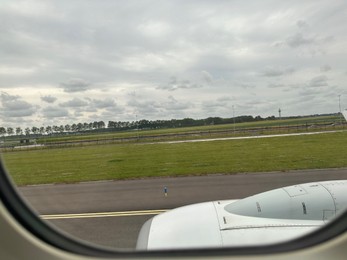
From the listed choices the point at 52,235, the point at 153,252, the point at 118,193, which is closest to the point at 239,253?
the point at 153,252

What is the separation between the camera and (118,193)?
22.2 feet

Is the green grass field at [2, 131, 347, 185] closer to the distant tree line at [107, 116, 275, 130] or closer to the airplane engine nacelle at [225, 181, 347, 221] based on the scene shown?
the distant tree line at [107, 116, 275, 130]

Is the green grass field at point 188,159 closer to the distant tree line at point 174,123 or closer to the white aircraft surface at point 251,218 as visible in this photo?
the distant tree line at point 174,123

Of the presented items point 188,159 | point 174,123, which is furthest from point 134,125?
point 188,159

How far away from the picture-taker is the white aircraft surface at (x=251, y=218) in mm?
1726

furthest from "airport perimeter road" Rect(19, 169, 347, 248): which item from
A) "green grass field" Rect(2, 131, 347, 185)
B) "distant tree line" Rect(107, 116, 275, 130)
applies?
"distant tree line" Rect(107, 116, 275, 130)

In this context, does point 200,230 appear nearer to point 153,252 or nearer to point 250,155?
point 153,252

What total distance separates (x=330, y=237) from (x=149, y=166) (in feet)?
29.3

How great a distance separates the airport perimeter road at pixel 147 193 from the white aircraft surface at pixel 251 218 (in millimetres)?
1934

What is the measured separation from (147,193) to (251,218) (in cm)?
466

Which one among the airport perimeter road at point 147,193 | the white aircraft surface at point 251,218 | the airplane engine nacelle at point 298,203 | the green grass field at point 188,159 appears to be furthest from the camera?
the green grass field at point 188,159

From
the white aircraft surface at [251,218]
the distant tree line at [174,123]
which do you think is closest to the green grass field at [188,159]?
the distant tree line at [174,123]

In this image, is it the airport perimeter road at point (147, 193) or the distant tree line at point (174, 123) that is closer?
the distant tree line at point (174, 123)

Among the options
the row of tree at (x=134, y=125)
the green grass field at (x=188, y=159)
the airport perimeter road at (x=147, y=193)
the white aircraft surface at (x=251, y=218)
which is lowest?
the airport perimeter road at (x=147, y=193)
